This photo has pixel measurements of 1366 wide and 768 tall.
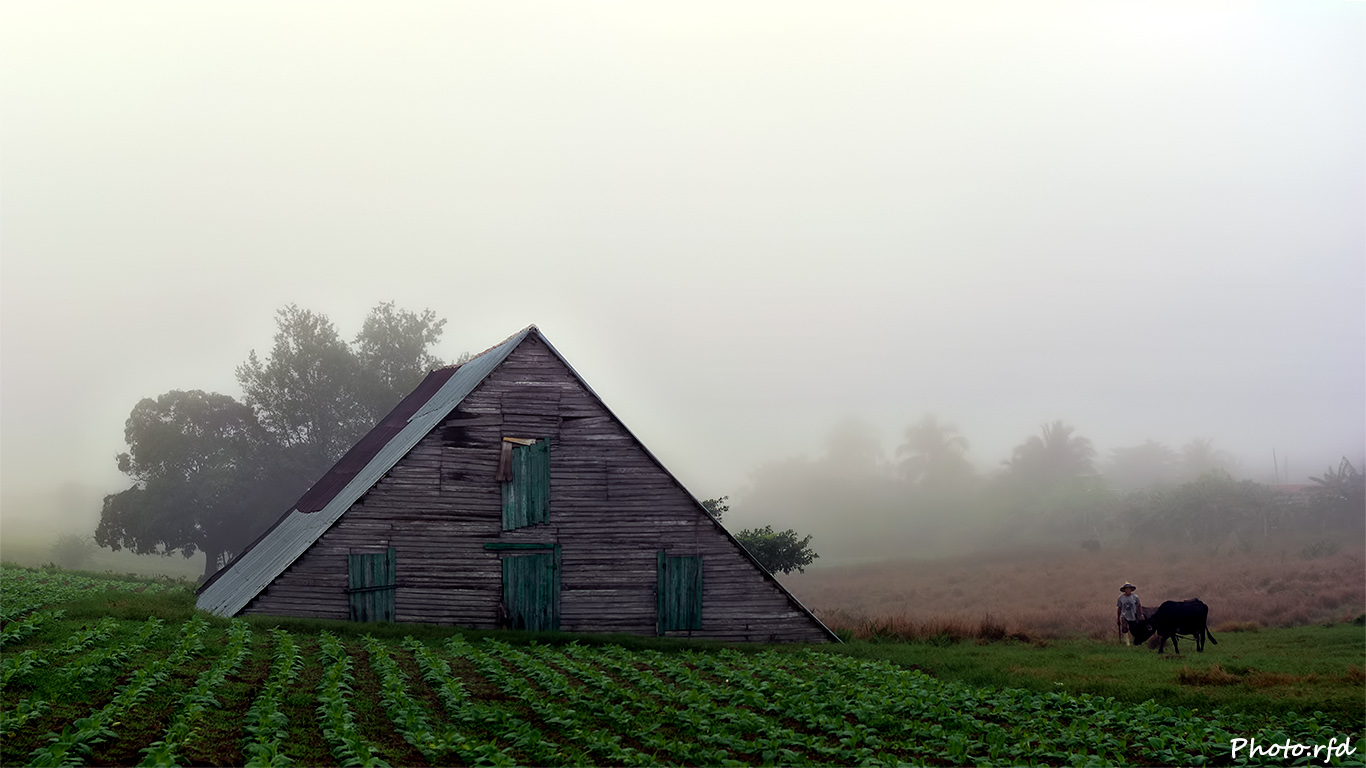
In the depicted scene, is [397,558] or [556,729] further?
[397,558]

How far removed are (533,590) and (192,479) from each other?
4816 cm

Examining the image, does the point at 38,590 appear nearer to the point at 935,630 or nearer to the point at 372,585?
the point at 372,585

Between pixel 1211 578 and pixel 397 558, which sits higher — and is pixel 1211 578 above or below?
below

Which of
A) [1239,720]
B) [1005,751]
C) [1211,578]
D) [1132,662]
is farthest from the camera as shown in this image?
[1211,578]


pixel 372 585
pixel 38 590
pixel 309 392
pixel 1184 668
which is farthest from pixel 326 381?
pixel 1184 668

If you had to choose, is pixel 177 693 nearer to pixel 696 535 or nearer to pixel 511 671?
pixel 511 671

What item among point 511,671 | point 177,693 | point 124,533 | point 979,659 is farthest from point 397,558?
point 124,533

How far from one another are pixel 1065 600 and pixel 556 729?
100ft

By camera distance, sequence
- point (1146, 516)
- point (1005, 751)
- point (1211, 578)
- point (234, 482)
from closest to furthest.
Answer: point (1005, 751), point (1211, 578), point (1146, 516), point (234, 482)

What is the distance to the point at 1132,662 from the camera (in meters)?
23.9

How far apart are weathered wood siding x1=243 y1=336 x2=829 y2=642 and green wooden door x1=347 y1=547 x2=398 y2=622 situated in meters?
0.23

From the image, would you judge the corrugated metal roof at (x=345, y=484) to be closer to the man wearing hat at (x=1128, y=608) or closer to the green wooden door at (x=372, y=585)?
the green wooden door at (x=372, y=585)

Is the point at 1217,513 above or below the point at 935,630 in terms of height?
above

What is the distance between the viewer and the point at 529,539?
27.9 m
